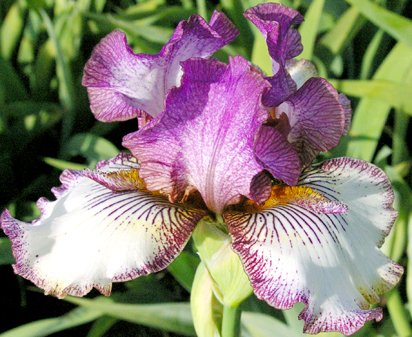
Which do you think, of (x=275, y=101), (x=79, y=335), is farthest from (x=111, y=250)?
(x=79, y=335)

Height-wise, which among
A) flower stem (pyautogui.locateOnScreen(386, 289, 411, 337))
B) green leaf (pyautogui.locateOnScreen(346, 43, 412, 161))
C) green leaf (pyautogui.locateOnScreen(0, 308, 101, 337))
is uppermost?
green leaf (pyautogui.locateOnScreen(346, 43, 412, 161))

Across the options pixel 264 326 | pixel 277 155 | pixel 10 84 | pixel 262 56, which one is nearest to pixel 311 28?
pixel 262 56

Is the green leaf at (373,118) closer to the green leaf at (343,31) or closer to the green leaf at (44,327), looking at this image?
the green leaf at (343,31)

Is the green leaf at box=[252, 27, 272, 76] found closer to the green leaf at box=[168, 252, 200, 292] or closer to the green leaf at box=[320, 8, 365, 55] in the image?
the green leaf at box=[320, 8, 365, 55]

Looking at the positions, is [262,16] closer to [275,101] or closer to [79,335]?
[275,101]

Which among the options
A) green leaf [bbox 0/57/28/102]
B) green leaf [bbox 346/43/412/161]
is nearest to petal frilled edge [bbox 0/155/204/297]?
green leaf [bbox 346/43/412/161]

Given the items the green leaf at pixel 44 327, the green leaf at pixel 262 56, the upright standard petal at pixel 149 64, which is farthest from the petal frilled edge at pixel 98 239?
the green leaf at pixel 262 56
